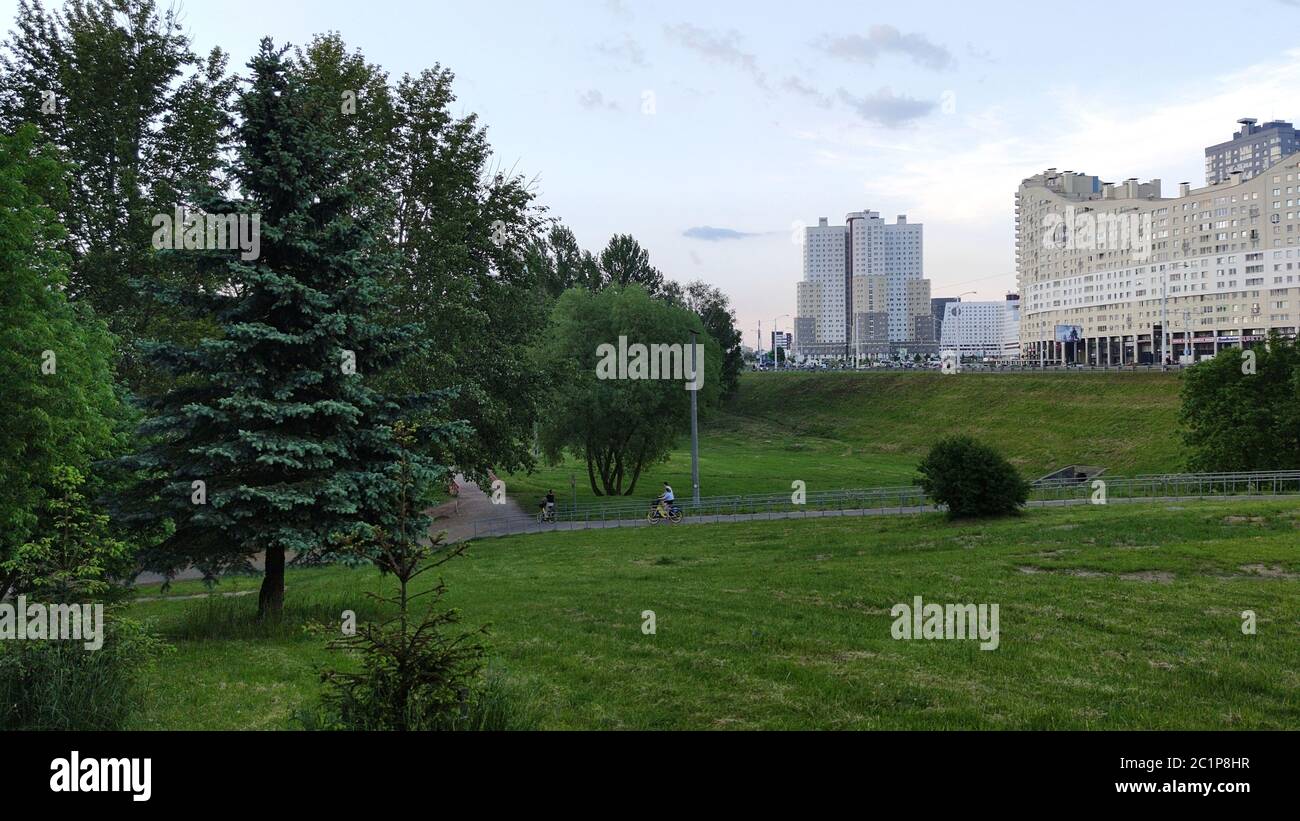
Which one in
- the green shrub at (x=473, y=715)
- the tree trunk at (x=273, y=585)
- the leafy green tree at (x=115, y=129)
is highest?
the leafy green tree at (x=115, y=129)

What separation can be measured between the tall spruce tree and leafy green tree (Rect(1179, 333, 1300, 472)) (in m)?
43.1

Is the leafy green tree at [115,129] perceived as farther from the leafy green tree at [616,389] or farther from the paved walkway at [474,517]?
the leafy green tree at [616,389]

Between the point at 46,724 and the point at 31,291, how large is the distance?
39.5 feet

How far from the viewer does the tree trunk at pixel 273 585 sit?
15.8 metres

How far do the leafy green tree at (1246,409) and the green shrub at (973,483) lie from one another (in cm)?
2037

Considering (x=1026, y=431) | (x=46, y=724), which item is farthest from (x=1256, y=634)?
(x=1026, y=431)

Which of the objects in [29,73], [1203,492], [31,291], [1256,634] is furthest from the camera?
[1203,492]

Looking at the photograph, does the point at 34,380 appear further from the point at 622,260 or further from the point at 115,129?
the point at 622,260

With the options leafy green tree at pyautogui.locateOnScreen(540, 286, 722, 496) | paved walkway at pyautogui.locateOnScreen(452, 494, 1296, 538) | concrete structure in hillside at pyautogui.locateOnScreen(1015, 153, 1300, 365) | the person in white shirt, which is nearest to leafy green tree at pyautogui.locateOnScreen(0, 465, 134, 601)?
paved walkway at pyautogui.locateOnScreen(452, 494, 1296, 538)

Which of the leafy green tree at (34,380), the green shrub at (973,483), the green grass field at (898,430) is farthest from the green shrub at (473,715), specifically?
the green grass field at (898,430)

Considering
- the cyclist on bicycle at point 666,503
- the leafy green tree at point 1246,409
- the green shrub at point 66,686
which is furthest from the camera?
the leafy green tree at point 1246,409

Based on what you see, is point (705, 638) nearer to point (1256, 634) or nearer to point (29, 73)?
point (1256, 634)
